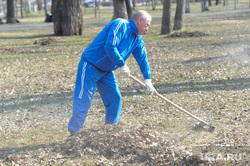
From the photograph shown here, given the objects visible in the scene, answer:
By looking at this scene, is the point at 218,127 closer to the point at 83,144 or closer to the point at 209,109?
the point at 209,109

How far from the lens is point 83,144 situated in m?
4.95

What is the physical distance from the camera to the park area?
4816mm

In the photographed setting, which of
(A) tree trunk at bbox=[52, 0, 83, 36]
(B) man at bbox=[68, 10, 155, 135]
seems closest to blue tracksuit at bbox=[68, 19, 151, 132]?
(B) man at bbox=[68, 10, 155, 135]

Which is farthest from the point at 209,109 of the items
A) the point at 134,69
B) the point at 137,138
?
the point at 134,69

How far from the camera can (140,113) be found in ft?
22.8

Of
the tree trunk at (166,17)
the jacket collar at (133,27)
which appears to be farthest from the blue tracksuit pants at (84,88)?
the tree trunk at (166,17)

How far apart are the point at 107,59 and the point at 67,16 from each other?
46.2 ft

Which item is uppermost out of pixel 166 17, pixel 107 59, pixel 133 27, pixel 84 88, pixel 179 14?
pixel 179 14

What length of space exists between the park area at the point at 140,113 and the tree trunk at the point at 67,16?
458 cm

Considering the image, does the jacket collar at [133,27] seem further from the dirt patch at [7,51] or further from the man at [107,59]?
the dirt patch at [7,51]

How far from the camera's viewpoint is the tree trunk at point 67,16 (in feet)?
59.7

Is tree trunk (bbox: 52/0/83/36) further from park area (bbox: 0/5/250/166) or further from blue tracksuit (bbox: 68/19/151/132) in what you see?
blue tracksuit (bbox: 68/19/151/132)

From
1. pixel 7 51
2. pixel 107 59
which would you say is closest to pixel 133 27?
pixel 107 59

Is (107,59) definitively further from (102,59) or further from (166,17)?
(166,17)
